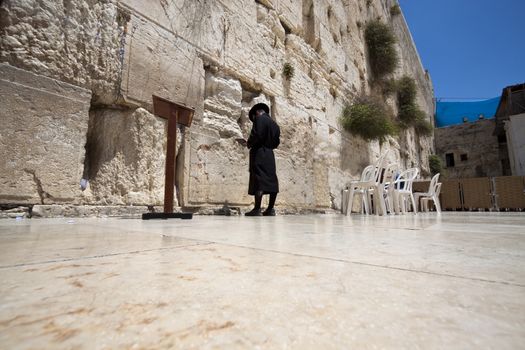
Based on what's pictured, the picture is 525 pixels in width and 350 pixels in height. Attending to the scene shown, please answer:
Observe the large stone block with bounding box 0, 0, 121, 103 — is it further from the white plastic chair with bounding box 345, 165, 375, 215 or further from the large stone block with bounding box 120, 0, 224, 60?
the white plastic chair with bounding box 345, 165, 375, 215

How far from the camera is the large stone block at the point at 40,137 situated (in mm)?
2029

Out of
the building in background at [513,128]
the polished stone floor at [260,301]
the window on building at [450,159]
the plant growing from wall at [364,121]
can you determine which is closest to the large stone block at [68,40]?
the polished stone floor at [260,301]

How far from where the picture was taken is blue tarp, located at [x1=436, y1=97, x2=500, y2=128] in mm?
19766

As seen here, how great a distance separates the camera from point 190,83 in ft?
11.1

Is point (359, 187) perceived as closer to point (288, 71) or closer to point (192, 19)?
point (288, 71)

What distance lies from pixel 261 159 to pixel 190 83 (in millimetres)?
1280

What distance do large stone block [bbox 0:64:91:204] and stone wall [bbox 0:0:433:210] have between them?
0.02 m

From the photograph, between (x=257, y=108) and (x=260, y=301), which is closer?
(x=260, y=301)

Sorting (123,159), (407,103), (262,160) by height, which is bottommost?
(123,159)

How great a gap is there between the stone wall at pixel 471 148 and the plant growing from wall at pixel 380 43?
14.1 meters

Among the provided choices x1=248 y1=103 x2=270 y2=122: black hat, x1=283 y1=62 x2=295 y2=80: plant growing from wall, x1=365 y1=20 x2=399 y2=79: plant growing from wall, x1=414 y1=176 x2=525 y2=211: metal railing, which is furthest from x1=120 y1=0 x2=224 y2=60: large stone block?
x1=414 y1=176 x2=525 y2=211: metal railing

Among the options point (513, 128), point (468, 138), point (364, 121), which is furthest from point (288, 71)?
point (468, 138)

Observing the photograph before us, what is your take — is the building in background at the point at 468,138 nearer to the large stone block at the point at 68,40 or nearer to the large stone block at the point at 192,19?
the large stone block at the point at 192,19

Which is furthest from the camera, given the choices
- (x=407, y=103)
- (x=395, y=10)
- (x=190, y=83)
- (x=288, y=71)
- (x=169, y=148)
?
(x=395, y=10)
